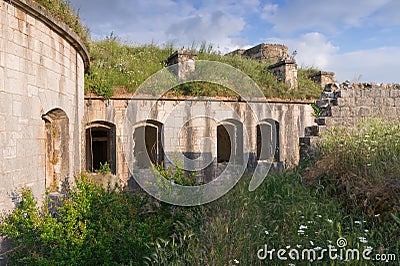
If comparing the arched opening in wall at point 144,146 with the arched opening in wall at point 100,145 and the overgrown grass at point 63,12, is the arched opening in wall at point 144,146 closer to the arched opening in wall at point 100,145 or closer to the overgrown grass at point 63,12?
the arched opening in wall at point 100,145

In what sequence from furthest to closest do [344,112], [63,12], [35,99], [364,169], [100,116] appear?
[100,116] → [344,112] → [63,12] → [35,99] → [364,169]

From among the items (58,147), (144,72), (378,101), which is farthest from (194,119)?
(378,101)

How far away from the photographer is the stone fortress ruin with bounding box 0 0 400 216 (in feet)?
17.5

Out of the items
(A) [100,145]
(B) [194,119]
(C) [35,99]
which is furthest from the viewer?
(A) [100,145]

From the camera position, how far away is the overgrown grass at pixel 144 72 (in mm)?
9711

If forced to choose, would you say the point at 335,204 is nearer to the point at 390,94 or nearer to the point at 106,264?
the point at 106,264

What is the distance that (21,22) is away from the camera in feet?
17.9

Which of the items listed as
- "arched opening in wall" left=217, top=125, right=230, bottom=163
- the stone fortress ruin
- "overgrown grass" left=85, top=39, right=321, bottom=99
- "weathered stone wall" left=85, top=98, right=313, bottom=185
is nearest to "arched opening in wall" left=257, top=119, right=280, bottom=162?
the stone fortress ruin

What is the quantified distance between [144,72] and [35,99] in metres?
5.08

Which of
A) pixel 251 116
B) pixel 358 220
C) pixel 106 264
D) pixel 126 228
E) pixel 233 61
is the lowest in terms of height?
pixel 106 264

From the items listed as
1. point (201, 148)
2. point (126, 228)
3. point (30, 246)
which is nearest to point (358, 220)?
point (126, 228)

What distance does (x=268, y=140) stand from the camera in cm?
1207

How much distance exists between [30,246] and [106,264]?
1.08m

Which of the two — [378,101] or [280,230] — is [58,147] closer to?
[280,230]
